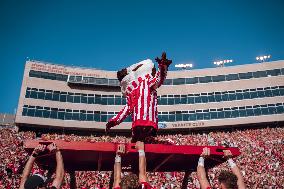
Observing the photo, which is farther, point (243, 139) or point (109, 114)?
point (109, 114)

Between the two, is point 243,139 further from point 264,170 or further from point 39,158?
point 39,158

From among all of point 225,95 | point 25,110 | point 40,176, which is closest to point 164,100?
point 225,95

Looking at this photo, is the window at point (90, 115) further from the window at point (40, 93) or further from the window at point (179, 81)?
the window at point (179, 81)

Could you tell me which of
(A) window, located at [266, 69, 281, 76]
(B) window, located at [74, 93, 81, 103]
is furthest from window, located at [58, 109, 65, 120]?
(A) window, located at [266, 69, 281, 76]

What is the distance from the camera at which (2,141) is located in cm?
2819

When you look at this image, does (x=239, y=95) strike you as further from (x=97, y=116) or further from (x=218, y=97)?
(x=97, y=116)

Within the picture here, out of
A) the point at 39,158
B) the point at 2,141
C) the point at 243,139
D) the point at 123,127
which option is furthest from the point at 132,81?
the point at 123,127

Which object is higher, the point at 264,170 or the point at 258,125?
the point at 258,125

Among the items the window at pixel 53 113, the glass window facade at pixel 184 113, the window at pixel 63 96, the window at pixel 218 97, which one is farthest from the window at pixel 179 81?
the window at pixel 53 113

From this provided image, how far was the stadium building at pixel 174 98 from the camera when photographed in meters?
38.4

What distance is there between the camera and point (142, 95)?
6.16 metres

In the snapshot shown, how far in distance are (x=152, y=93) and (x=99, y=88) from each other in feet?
116

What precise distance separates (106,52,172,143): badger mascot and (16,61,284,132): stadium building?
32.3m

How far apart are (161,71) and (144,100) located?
705 millimetres
